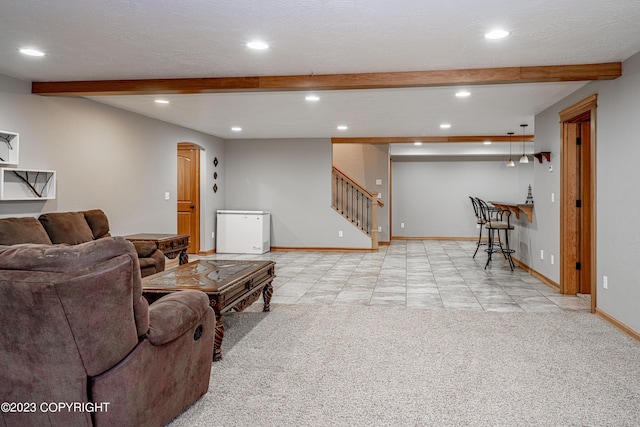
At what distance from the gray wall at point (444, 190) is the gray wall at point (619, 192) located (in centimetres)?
726

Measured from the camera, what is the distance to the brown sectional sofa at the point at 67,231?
4.06 m

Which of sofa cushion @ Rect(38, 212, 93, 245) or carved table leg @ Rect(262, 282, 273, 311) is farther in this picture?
sofa cushion @ Rect(38, 212, 93, 245)

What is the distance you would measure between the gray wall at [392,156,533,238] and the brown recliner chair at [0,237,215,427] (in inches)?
417

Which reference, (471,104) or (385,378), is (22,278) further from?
(471,104)

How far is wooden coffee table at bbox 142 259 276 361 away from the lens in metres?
3.18

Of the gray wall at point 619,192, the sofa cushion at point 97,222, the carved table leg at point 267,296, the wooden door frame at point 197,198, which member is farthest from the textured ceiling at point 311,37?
the wooden door frame at point 197,198

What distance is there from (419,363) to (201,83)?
3.34 meters

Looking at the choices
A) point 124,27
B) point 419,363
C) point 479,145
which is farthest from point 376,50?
point 479,145

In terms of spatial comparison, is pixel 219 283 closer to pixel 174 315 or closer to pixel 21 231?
pixel 174 315

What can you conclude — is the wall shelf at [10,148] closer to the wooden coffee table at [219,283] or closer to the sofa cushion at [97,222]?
the sofa cushion at [97,222]

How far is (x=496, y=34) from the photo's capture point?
3.29m

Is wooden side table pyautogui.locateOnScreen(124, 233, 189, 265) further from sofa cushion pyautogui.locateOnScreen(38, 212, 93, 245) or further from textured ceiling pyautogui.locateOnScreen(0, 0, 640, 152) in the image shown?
textured ceiling pyautogui.locateOnScreen(0, 0, 640, 152)

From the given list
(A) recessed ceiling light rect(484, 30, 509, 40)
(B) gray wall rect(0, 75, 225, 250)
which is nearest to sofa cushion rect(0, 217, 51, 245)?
(B) gray wall rect(0, 75, 225, 250)

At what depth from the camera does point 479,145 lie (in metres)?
11.2
